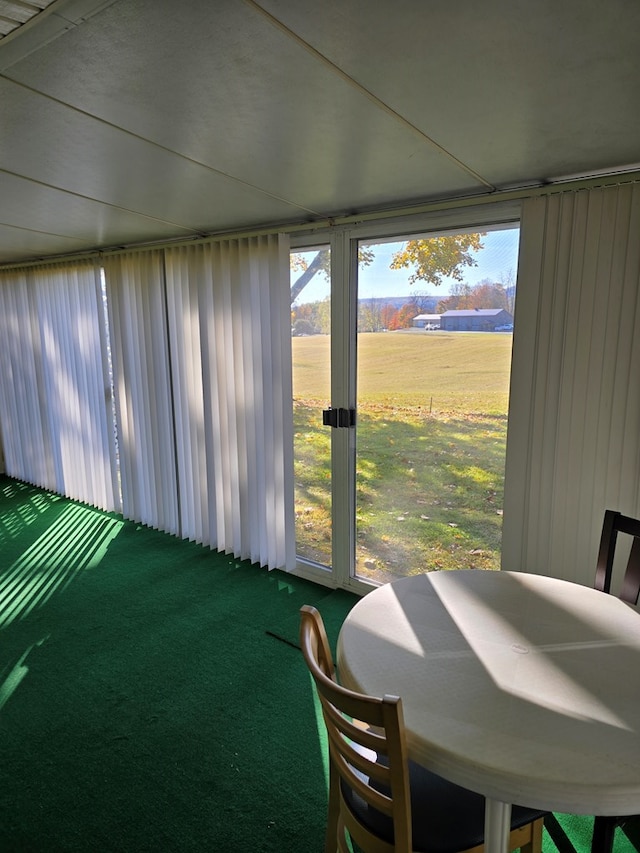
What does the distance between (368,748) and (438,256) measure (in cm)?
239

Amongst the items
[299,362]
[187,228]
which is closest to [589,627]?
[299,362]

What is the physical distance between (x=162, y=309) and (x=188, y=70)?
269 cm

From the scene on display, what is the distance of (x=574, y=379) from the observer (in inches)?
87.2

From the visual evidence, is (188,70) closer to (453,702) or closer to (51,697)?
(453,702)

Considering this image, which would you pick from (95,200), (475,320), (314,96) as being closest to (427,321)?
(475,320)

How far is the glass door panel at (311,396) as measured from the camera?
3.13 meters

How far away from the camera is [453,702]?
47.5 inches

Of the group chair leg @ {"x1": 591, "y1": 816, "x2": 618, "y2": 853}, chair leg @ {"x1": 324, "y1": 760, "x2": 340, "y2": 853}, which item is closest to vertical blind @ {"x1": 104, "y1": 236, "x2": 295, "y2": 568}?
chair leg @ {"x1": 324, "y1": 760, "x2": 340, "y2": 853}

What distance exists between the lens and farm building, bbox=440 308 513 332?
2564 millimetres

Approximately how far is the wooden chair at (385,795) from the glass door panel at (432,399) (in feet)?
5.66

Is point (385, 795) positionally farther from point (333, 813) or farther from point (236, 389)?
point (236, 389)

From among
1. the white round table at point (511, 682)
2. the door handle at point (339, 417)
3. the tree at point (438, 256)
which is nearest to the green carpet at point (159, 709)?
the white round table at point (511, 682)

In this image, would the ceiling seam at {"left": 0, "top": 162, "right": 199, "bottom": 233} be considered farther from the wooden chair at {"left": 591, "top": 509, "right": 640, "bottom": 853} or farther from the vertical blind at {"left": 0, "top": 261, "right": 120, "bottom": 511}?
the wooden chair at {"left": 591, "top": 509, "right": 640, "bottom": 853}

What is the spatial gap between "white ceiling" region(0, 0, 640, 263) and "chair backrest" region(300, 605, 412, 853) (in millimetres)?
1334
